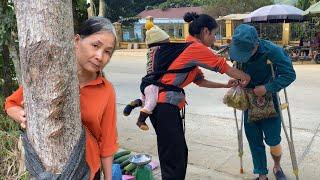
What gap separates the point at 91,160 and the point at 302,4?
79.5ft

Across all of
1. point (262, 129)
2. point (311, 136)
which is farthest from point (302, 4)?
point (262, 129)

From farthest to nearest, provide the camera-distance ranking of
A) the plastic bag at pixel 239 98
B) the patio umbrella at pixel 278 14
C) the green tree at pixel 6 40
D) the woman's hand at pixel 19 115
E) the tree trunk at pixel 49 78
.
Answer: the patio umbrella at pixel 278 14, the plastic bag at pixel 239 98, the green tree at pixel 6 40, the woman's hand at pixel 19 115, the tree trunk at pixel 49 78

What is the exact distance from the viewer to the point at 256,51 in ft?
12.8

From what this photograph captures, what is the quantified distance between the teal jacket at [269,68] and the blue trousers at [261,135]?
0.40m

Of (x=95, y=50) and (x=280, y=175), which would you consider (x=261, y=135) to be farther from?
(x=95, y=50)

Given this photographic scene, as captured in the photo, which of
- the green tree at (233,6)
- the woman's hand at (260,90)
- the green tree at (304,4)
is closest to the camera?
the woman's hand at (260,90)

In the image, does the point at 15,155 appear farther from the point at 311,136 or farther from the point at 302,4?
the point at 302,4

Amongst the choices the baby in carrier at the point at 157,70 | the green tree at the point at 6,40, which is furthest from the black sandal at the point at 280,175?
the green tree at the point at 6,40

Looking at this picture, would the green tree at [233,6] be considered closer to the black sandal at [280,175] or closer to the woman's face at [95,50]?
the black sandal at [280,175]

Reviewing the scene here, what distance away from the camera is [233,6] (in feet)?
88.8

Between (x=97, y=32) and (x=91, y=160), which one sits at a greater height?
(x=97, y=32)

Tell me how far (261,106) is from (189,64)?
37.4 inches

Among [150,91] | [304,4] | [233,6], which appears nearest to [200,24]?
[150,91]

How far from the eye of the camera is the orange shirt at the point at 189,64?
3.49 metres
